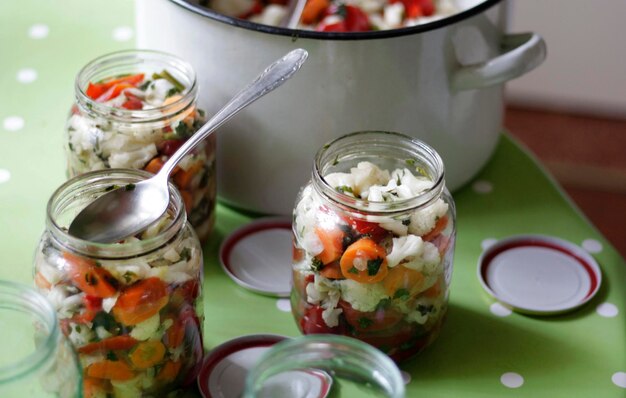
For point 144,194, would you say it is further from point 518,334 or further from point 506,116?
point 506,116

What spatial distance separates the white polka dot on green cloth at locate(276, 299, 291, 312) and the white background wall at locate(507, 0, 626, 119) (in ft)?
4.74

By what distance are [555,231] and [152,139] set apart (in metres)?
0.48

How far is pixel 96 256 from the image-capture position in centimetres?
81

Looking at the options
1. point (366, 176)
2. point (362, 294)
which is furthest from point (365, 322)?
point (366, 176)

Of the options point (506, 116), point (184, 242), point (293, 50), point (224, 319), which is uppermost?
point (293, 50)

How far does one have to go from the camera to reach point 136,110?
0.98m

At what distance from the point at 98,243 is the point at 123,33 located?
667 mm

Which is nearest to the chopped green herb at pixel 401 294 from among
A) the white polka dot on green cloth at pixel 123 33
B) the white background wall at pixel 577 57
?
the white polka dot on green cloth at pixel 123 33

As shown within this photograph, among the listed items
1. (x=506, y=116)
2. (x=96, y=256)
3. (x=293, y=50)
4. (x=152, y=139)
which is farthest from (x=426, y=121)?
(x=506, y=116)

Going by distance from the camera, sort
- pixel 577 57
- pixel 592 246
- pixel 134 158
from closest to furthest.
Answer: pixel 134 158 → pixel 592 246 → pixel 577 57

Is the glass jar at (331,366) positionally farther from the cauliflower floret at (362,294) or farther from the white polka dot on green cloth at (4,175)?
the white polka dot on green cloth at (4,175)

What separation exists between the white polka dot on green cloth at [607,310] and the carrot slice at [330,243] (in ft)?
1.06

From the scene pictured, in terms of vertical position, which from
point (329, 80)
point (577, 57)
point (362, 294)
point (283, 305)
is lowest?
point (577, 57)

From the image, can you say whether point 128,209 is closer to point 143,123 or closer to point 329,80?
point 143,123
